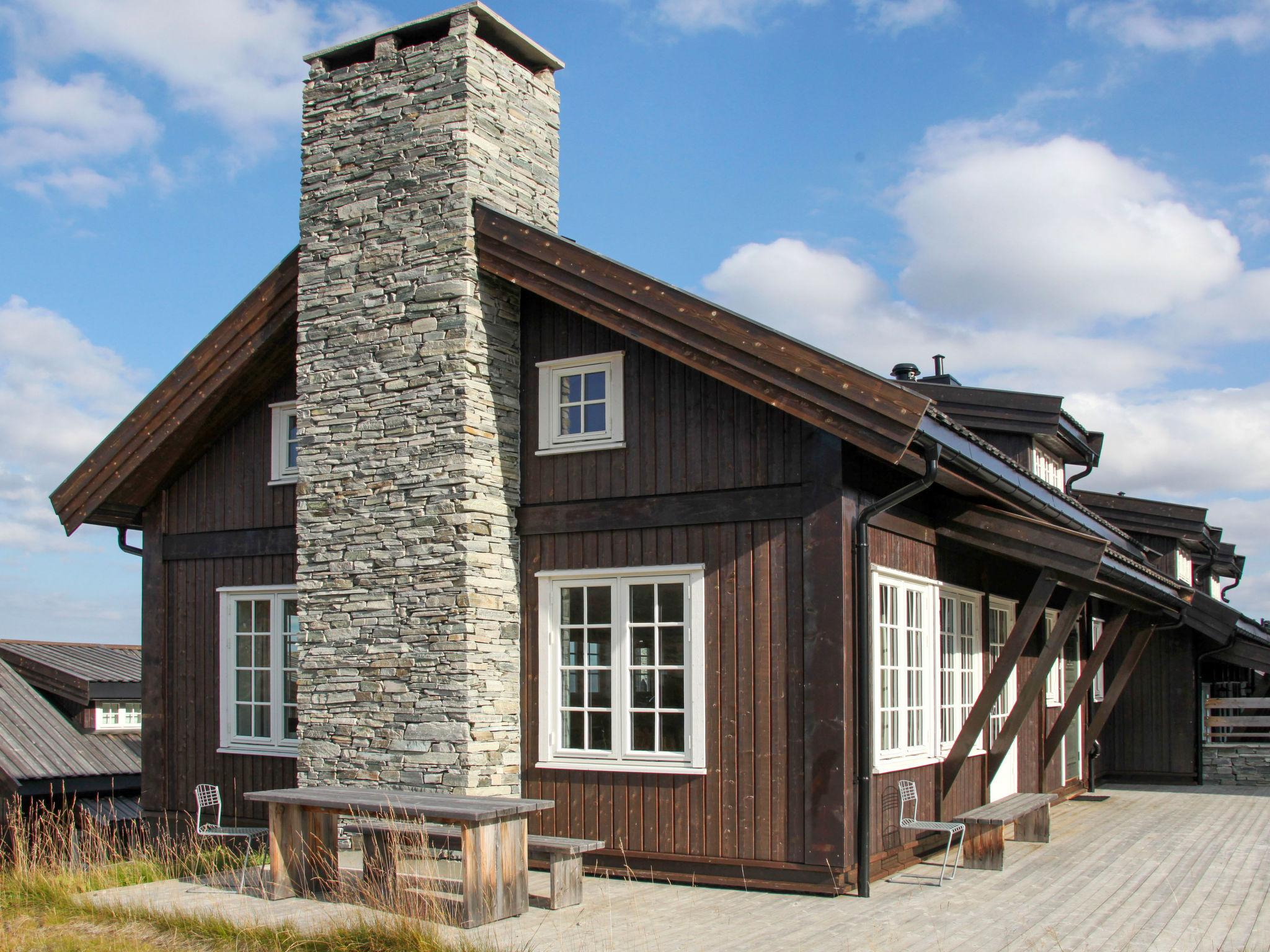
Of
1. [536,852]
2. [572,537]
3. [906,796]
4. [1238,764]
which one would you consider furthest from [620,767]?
[1238,764]

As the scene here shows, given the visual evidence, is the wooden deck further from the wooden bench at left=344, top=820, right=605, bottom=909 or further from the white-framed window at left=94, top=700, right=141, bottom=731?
the white-framed window at left=94, top=700, right=141, bottom=731

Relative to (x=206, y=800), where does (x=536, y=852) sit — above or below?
above

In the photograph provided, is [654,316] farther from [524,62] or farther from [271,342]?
[271,342]

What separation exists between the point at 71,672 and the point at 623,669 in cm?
939

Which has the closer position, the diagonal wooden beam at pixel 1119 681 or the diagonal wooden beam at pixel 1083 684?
the diagonal wooden beam at pixel 1083 684

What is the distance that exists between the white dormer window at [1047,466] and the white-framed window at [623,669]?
26.7ft

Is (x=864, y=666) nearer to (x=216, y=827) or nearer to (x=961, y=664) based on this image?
(x=961, y=664)

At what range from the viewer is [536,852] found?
336 inches

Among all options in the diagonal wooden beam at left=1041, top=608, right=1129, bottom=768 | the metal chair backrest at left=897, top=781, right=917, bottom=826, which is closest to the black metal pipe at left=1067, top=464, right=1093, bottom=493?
the diagonal wooden beam at left=1041, top=608, right=1129, bottom=768

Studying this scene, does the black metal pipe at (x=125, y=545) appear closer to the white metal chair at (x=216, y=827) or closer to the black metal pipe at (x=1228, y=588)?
the white metal chair at (x=216, y=827)

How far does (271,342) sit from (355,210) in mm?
1707

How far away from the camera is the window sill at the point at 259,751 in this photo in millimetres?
11625

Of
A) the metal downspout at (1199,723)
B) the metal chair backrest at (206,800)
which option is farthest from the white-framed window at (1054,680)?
the metal chair backrest at (206,800)

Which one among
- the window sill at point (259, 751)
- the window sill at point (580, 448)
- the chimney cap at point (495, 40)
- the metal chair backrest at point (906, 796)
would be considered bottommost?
the metal chair backrest at point (906, 796)
